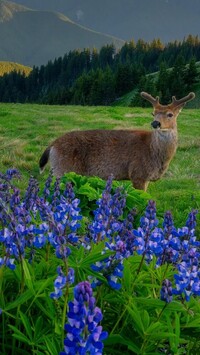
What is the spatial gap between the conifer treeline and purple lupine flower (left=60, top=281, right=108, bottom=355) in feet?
259

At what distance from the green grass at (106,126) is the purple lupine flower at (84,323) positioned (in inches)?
263

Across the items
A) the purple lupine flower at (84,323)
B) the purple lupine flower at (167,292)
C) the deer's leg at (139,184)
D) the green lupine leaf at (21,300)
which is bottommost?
the deer's leg at (139,184)

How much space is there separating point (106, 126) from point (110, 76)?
93287 mm

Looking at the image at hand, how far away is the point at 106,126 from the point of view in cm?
2359

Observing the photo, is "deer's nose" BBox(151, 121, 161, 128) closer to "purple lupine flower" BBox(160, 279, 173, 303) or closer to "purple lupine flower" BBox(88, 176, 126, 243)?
"purple lupine flower" BBox(88, 176, 126, 243)

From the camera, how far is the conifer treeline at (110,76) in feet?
308

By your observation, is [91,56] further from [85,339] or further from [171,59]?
[85,339]

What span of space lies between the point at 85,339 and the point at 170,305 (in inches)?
45.4

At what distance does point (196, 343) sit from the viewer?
3176 mm

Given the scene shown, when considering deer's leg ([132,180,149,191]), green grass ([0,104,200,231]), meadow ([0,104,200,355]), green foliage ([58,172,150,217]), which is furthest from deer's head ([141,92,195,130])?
meadow ([0,104,200,355])

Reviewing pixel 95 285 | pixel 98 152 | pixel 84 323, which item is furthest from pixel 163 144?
pixel 84 323

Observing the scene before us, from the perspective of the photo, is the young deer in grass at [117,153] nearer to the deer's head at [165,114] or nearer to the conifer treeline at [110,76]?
the deer's head at [165,114]

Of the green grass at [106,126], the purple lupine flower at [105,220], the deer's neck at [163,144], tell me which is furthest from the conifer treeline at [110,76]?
the purple lupine flower at [105,220]

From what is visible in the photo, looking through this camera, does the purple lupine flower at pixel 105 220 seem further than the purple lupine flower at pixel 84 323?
Yes
